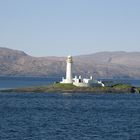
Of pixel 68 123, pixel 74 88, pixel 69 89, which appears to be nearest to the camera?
pixel 68 123

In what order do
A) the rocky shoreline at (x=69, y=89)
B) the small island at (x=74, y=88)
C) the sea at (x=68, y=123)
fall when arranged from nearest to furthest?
the sea at (x=68, y=123) < the rocky shoreline at (x=69, y=89) < the small island at (x=74, y=88)

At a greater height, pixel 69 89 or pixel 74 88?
pixel 74 88

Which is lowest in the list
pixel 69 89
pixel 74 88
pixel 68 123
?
pixel 68 123

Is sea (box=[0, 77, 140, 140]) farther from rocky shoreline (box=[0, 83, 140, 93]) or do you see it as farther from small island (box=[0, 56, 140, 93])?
small island (box=[0, 56, 140, 93])

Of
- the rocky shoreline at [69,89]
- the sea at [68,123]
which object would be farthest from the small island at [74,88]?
the sea at [68,123]

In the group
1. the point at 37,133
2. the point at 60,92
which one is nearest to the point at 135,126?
the point at 37,133

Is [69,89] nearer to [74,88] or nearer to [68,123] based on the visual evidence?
[74,88]

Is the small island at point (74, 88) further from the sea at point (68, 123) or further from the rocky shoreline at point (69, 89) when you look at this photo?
the sea at point (68, 123)

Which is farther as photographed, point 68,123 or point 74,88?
point 74,88

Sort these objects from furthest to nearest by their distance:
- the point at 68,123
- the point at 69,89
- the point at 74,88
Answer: the point at 74,88 → the point at 69,89 → the point at 68,123

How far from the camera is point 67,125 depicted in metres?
82.3

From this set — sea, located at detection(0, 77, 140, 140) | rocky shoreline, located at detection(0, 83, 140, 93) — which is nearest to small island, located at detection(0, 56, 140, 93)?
rocky shoreline, located at detection(0, 83, 140, 93)

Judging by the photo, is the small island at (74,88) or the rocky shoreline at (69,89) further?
the small island at (74,88)

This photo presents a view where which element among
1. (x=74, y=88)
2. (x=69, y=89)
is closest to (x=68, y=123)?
(x=69, y=89)
